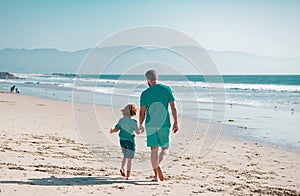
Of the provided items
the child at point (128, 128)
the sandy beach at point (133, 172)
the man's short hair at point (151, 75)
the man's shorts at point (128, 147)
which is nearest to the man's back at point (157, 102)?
the man's short hair at point (151, 75)

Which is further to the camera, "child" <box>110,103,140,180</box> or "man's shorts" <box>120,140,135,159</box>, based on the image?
"man's shorts" <box>120,140,135,159</box>

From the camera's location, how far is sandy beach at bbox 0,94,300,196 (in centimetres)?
590

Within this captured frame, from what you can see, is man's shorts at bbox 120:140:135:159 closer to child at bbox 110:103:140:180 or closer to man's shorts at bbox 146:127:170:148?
child at bbox 110:103:140:180

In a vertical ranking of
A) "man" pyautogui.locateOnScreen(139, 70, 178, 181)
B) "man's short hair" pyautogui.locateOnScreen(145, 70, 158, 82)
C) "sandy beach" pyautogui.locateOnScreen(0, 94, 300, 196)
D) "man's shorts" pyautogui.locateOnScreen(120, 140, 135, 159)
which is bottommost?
"sandy beach" pyautogui.locateOnScreen(0, 94, 300, 196)

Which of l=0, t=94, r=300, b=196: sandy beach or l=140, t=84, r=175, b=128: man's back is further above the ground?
l=140, t=84, r=175, b=128: man's back

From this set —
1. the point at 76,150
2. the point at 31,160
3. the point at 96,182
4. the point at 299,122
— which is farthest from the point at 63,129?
the point at 299,122

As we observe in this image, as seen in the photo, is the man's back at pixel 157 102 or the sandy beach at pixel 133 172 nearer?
the sandy beach at pixel 133 172

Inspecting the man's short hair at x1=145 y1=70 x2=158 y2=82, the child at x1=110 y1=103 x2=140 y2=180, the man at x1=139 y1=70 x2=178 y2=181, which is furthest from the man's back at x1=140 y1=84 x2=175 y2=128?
the child at x1=110 y1=103 x2=140 y2=180

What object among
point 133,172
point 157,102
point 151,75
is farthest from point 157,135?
point 133,172

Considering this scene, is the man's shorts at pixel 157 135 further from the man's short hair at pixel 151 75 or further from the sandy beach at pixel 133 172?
the man's short hair at pixel 151 75

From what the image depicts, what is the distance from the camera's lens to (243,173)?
302 inches

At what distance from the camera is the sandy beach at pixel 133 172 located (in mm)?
5902

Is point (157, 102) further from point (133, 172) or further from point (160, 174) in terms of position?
point (133, 172)

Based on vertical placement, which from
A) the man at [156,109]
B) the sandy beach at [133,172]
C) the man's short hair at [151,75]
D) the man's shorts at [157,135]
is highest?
the man's short hair at [151,75]
